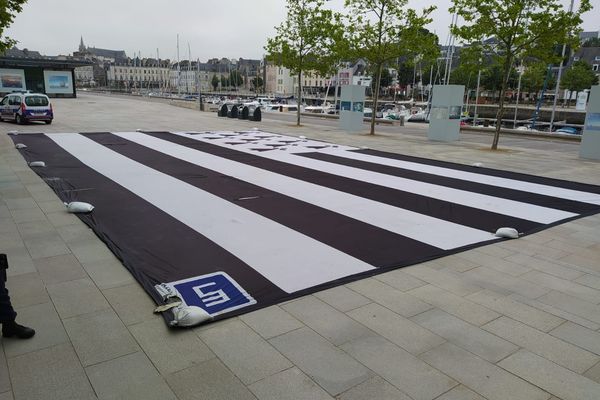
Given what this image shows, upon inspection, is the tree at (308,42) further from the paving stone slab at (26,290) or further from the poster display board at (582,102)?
the poster display board at (582,102)

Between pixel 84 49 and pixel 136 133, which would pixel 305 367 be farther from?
pixel 84 49

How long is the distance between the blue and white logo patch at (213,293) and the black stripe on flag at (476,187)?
7.15 metres

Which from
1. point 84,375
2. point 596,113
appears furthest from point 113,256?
point 596,113

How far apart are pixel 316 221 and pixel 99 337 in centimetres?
422

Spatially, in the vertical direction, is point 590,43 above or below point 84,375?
above

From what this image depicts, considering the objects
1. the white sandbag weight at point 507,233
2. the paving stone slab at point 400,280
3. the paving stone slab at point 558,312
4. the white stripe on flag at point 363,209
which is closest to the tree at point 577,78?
the white stripe on flag at point 363,209

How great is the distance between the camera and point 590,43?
113 metres

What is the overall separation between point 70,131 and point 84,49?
193372 millimetres

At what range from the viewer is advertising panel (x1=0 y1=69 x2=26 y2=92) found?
40.0m

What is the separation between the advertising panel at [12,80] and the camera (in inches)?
1576

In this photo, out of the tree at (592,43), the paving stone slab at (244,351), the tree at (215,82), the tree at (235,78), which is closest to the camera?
the paving stone slab at (244,351)

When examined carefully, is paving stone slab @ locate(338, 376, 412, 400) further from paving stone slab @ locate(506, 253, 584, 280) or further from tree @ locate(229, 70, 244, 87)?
tree @ locate(229, 70, 244, 87)

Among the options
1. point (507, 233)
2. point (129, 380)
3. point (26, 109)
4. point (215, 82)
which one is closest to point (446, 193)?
point (507, 233)

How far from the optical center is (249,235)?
6.57 meters
